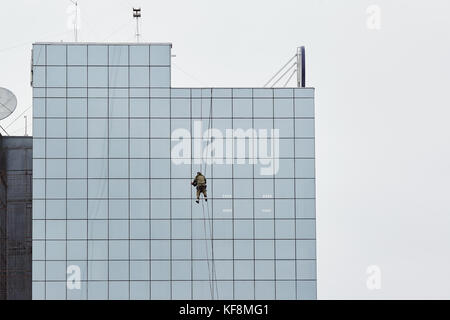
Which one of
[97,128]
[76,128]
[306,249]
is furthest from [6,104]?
[306,249]

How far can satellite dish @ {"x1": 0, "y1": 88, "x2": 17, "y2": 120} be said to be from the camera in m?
81.4

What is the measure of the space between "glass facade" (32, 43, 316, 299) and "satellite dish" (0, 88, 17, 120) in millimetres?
1893

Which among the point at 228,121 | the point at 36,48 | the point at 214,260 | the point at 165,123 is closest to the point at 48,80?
the point at 36,48

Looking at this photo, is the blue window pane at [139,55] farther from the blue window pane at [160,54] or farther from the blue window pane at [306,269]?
the blue window pane at [306,269]

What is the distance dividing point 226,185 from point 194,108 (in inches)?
293

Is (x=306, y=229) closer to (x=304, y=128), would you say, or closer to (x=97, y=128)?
(x=304, y=128)

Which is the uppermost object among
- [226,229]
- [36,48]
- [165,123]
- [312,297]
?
[36,48]

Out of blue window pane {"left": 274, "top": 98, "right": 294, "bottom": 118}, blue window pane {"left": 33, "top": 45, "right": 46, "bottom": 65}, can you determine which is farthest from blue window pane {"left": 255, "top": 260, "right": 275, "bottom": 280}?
blue window pane {"left": 33, "top": 45, "right": 46, "bottom": 65}

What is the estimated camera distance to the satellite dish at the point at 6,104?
81.4m

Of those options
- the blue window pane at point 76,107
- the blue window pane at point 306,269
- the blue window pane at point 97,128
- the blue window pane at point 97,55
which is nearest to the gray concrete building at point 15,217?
the blue window pane at point 76,107

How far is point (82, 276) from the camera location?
79688 millimetres

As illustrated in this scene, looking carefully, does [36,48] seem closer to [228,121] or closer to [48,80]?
[48,80]

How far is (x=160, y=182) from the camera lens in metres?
81.6

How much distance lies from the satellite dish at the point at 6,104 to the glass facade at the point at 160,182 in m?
1.89
